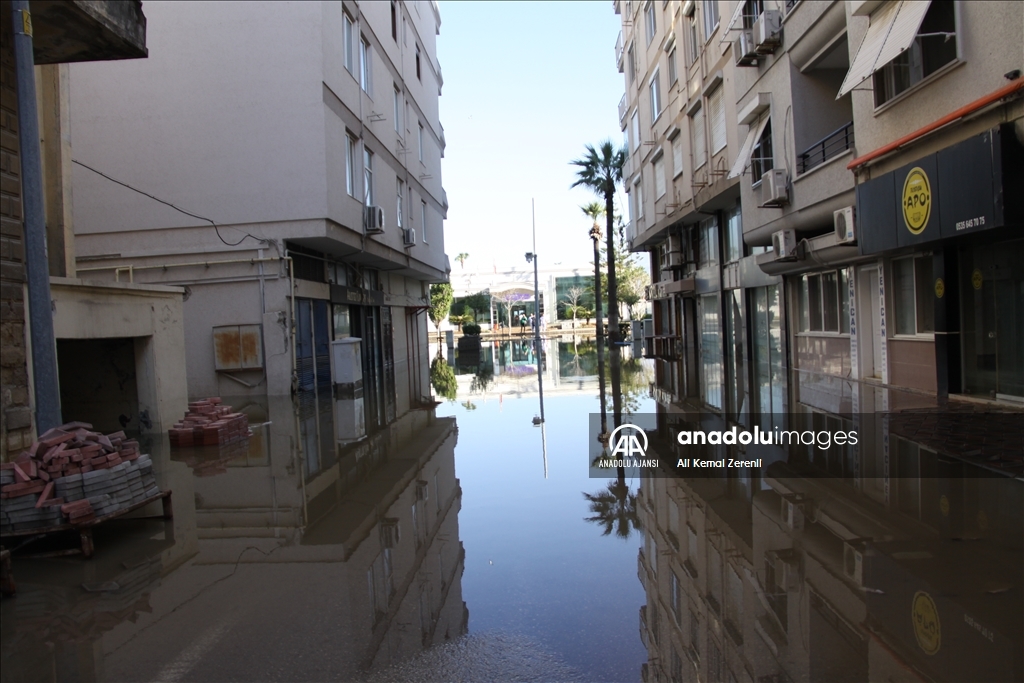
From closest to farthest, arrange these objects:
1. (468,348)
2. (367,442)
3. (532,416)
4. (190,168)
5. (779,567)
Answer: (779,567), (367,442), (532,416), (190,168), (468,348)

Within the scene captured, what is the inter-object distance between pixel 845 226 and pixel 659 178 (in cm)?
1846

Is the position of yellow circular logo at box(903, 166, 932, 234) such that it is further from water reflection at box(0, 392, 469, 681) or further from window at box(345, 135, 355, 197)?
window at box(345, 135, 355, 197)

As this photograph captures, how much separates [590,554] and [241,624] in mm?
2448

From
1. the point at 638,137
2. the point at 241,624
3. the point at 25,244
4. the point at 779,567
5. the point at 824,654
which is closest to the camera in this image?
the point at 824,654

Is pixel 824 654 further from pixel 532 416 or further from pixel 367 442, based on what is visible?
pixel 532 416

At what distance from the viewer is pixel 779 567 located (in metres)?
4.97

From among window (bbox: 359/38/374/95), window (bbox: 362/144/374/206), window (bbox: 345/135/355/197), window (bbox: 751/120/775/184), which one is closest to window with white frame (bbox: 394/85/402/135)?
window (bbox: 359/38/374/95)

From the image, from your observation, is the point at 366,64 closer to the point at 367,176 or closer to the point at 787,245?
the point at 367,176

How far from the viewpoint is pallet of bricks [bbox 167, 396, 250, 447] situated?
1146 centimetres

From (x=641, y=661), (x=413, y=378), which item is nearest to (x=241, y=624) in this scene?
(x=641, y=661)

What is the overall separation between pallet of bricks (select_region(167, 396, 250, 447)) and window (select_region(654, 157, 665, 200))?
74.5 feet

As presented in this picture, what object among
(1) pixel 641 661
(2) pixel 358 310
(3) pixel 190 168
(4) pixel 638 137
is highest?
(4) pixel 638 137

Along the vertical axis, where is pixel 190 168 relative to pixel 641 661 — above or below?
above

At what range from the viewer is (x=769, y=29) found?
54.5 feet
